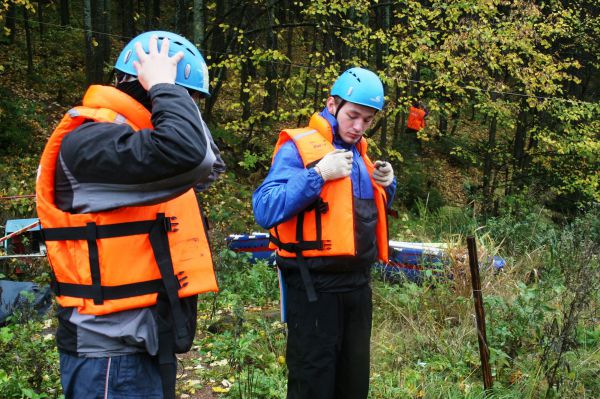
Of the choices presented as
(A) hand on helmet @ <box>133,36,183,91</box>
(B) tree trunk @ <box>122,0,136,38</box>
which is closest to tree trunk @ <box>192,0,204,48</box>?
(A) hand on helmet @ <box>133,36,183,91</box>

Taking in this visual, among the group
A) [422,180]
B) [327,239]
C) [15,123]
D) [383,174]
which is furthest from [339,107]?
[422,180]

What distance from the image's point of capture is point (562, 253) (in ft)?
19.4

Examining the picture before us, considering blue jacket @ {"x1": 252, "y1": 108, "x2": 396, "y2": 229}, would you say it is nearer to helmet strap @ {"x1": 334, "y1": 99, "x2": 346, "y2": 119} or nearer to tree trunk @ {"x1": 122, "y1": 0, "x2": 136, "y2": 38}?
helmet strap @ {"x1": 334, "y1": 99, "x2": 346, "y2": 119}

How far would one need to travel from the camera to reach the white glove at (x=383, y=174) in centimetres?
287

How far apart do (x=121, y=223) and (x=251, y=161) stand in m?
8.65

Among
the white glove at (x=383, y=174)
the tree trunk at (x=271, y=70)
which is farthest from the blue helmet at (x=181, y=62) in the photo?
the tree trunk at (x=271, y=70)

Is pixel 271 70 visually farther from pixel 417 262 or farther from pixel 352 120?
pixel 352 120

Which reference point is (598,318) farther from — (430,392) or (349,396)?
(349,396)

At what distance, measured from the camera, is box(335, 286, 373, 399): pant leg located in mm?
2723

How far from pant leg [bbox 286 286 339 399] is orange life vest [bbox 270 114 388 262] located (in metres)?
0.22

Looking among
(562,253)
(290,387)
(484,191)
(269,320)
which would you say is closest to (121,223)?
(290,387)

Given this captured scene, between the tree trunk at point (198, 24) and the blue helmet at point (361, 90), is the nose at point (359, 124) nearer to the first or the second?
the blue helmet at point (361, 90)

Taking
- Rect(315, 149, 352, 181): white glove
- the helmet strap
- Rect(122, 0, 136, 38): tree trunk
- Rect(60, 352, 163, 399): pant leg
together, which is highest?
Rect(122, 0, 136, 38): tree trunk

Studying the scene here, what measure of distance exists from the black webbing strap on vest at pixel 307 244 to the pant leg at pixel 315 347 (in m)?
0.07
